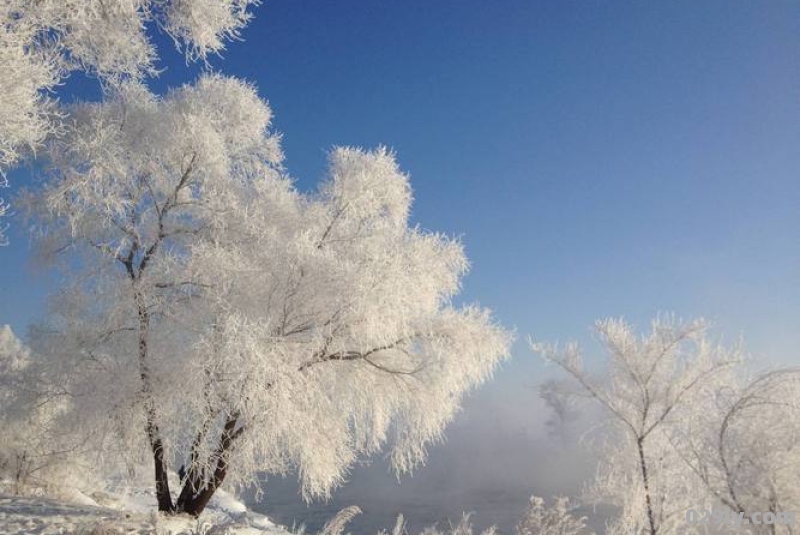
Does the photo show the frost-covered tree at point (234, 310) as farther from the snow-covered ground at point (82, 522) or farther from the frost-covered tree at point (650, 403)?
the frost-covered tree at point (650, 403)

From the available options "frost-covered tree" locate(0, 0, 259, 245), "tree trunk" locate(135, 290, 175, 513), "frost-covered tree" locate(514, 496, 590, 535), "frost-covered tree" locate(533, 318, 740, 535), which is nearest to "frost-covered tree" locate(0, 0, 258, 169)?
"frost-covered tree" locate(0, 0, 259, 245)

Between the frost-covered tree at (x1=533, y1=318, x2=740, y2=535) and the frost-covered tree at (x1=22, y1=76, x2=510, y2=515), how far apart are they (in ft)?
16.9

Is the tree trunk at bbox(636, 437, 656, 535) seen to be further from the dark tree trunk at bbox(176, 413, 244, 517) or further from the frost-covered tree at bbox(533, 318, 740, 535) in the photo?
the dark tree trunk at bbox(176, 413, 244, 517)

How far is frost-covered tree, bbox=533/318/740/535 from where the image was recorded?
487 inches

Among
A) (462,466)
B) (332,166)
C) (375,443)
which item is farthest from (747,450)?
(462,466)

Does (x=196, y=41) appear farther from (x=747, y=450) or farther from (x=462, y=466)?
(x=462, y=466)

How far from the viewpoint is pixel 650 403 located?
43.9 feet

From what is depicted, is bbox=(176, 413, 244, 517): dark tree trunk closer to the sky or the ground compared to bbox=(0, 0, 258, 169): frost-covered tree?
closer to the ground

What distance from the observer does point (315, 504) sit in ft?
89.5

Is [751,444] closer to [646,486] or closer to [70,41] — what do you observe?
[646,486]

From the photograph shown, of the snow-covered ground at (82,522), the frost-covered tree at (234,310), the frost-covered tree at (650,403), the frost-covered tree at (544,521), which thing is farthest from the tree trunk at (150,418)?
the frost-covered tree at (650,403)

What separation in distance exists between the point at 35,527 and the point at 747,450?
1309cm

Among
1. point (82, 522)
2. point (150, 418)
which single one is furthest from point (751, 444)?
point (82, 522)

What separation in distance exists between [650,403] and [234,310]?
34.4ft
